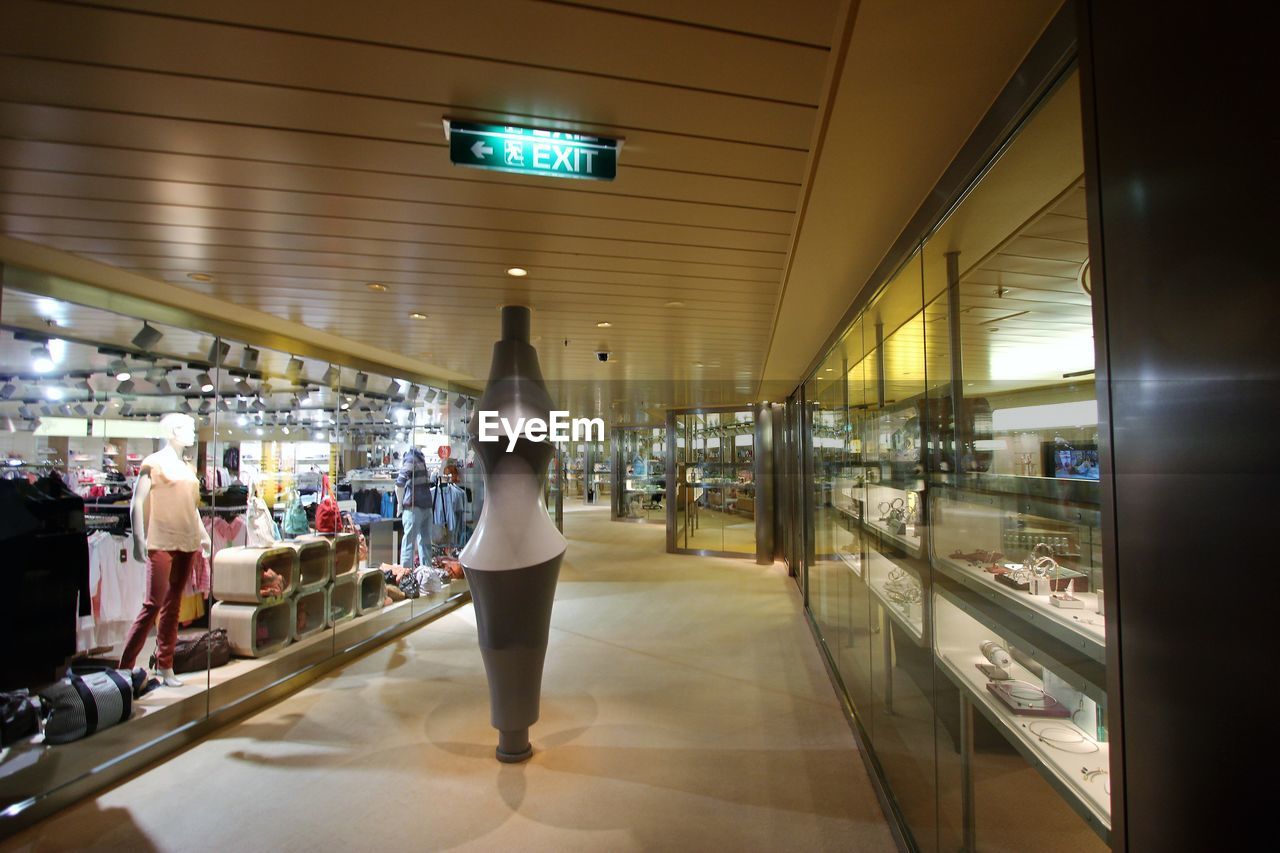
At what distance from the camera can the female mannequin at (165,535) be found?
3.71 metres

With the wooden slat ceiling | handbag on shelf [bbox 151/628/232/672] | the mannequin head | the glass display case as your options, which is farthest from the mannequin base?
the glass display case

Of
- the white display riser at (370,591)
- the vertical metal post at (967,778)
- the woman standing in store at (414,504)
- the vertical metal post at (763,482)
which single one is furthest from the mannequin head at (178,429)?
the vertical metal post at (763,482)

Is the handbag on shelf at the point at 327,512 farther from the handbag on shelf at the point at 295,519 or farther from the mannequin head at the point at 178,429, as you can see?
the mannequin head at the point at 178,429

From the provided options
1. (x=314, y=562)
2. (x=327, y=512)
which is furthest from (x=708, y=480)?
(x=314, y=562)

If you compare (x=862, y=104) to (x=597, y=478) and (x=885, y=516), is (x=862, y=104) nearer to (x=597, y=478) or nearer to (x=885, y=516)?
(x=885, y=516)

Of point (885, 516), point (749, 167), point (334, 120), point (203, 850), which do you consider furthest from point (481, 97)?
point (203, 850)

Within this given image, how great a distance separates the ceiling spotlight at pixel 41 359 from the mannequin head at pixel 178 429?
2.16 feet

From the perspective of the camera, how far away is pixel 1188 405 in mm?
764

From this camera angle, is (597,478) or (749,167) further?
(597,478)

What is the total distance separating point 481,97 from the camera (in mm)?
1607

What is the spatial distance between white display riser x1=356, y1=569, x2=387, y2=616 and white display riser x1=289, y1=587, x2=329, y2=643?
42 centimetres

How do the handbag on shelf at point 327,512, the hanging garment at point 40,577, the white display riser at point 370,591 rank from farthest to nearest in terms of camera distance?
the white display riser at point 370,591
the handbag on shelf at point 327,512
the hanging garment at point 40,577

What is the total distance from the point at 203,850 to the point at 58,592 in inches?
64.6

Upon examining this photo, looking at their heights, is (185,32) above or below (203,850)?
above
